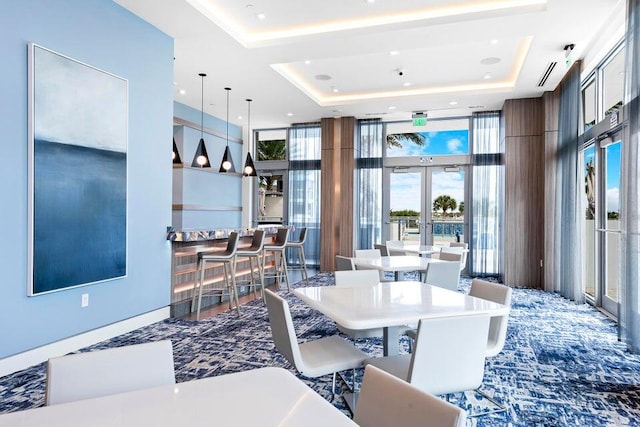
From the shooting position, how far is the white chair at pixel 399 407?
105 cm

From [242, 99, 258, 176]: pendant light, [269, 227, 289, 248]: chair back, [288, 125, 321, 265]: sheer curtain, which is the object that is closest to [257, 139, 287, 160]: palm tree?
[242, 99, 258, 176]: pendant light

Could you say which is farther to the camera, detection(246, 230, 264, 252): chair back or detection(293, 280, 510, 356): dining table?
detection(246, 230, 264, 252): chair back

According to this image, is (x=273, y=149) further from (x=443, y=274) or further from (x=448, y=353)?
(x=448, y=353)

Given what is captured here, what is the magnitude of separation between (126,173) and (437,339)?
3.80 m

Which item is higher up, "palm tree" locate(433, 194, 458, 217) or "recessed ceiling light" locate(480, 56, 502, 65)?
"recessed ceiling light" locate(480, 56, 502, 65)

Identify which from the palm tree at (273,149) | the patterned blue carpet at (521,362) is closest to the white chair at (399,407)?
the patterned blue carpet at (521,362)

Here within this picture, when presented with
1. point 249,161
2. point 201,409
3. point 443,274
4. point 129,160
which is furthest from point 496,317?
point 249,161

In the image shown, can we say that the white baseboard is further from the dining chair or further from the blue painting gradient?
the dining chair

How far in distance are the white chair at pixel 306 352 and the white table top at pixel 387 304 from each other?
0.26 meters

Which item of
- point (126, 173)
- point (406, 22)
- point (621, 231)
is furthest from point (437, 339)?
point (406, 22)

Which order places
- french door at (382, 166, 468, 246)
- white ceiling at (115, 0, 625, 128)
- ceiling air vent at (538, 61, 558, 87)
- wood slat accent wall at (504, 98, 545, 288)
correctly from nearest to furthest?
white ceiling at (115, 0, 625, 128) < ceiling air vent at (538, 61, 558, 87) < wood slat accent wall at (504, 98, 545, 288) < french door at (382, 166, 468, 246)

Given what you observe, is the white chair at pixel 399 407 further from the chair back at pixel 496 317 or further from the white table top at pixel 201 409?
the chair back at pixel 496 317

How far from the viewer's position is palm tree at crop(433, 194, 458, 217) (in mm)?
9320

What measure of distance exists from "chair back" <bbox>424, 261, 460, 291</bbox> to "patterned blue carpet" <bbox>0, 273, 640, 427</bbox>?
32.5 inches
